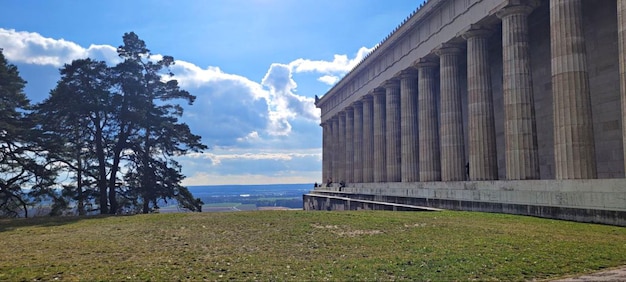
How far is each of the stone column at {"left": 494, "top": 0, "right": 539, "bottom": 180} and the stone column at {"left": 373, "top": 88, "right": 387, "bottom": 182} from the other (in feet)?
93.4

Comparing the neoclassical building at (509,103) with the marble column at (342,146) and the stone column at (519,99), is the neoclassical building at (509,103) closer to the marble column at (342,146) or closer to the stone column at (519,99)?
the stone column at (519,99)

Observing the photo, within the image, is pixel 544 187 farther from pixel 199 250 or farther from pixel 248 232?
pixel 199 250

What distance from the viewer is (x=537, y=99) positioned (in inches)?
1497

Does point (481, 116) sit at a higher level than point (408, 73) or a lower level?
lower

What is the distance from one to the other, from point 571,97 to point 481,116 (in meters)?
9.67

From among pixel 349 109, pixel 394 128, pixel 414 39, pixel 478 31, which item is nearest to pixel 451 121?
pixel 478 31

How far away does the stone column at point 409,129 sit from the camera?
4891 centimetres

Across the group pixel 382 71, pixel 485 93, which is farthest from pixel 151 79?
pixel 485 93

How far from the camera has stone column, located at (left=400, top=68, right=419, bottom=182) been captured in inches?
1925

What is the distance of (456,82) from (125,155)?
30.6 meters

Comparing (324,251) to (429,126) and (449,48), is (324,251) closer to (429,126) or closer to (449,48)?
(449,48)

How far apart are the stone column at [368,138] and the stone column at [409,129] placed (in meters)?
13.0

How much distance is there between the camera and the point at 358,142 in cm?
6856

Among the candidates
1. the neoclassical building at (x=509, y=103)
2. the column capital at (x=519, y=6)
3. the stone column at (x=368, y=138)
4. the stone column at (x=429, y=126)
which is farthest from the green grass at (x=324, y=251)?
the stone column at (x=368, y=138)
